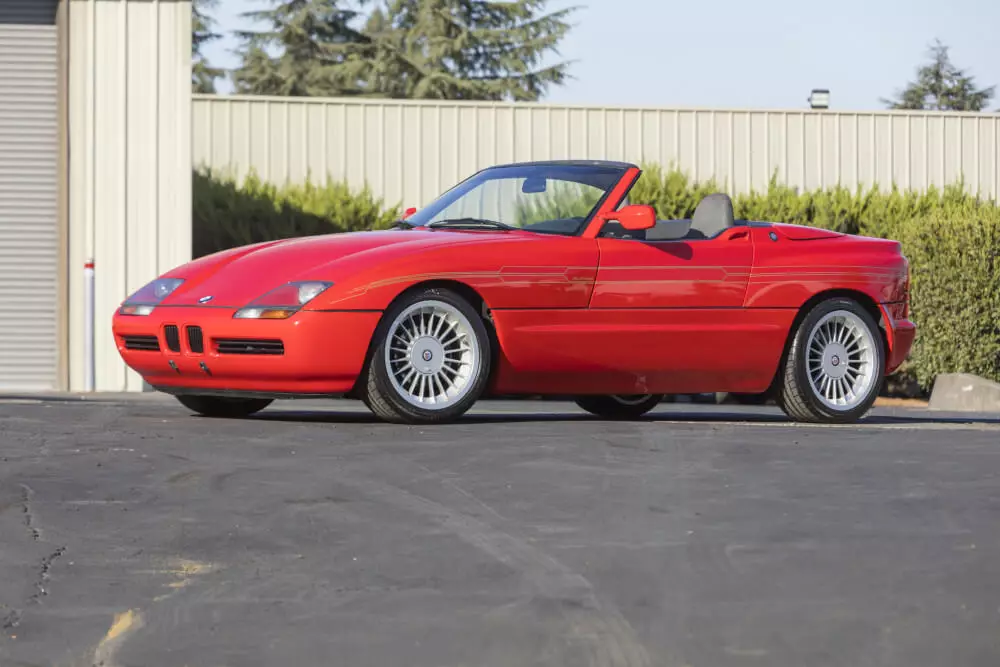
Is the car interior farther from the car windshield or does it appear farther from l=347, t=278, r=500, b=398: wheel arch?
l=347, t=278, r=500, b=398: wheel arch

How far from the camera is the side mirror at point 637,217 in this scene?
920 cm

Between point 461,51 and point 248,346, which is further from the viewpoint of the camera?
point 461,51

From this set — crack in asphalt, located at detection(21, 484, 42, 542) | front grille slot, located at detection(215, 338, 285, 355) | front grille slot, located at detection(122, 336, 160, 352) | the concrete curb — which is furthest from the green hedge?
crack in asphalt, located at detection(21, 484, 42, 542)

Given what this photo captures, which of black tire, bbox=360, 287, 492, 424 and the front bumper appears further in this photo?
black tire, bbox=360, 287, 492, 424

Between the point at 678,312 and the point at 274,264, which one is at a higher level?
the point at 274,264

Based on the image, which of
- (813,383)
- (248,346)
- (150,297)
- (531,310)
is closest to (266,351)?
(248,346)

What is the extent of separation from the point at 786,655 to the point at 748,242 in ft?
19.3

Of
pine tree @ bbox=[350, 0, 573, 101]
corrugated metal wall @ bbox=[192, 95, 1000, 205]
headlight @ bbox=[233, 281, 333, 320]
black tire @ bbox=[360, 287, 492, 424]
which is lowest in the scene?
Result: black tire @ bbox=[360, 287, 492, 424]

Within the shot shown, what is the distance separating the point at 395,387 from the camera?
8.75 m

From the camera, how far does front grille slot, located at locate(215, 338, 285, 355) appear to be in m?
8.55

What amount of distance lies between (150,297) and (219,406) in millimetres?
912

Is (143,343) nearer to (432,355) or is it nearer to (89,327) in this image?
(432,355)

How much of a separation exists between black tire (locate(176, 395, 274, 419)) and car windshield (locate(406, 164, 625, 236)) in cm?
139

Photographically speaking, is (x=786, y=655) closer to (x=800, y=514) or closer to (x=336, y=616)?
(x=336, y=616)
